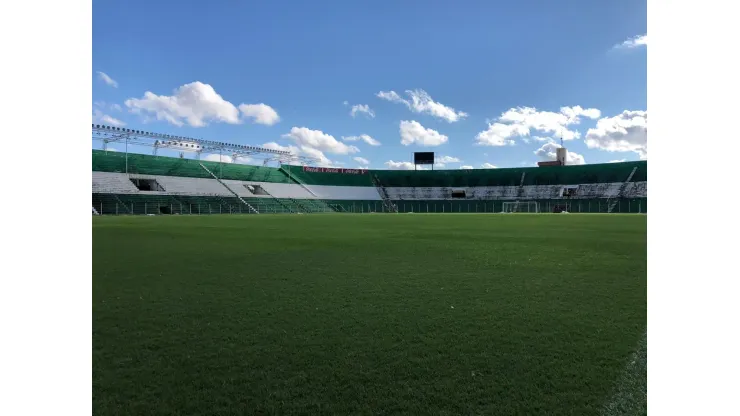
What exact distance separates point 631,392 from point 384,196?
5055 cm

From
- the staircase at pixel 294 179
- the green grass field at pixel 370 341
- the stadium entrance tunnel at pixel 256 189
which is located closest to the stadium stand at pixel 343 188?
the staircase at pixel 294 179

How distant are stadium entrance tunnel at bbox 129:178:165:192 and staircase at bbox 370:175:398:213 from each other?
25544 millimetres

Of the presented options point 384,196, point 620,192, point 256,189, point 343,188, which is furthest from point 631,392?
point 384,196

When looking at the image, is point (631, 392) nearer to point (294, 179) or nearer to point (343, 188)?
point (294, 179)

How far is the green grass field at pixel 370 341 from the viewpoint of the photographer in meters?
1.65

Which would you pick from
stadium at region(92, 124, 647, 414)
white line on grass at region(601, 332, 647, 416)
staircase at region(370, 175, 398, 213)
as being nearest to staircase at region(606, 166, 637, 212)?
staircase at region(370, 175, 398, 213)

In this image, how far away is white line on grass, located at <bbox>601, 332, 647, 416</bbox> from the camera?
1606 millimetres

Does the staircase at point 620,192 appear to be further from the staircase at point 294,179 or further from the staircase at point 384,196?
the staircase at point 294,179

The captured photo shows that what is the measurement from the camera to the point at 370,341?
7.43ft

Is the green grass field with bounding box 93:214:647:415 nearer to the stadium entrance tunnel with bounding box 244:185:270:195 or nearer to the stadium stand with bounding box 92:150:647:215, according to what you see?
the stadium stand with bounding box 92:150:647:215

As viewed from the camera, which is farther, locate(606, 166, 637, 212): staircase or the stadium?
locate(606, 166, 637, 212): staircase

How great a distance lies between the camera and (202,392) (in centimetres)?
172
